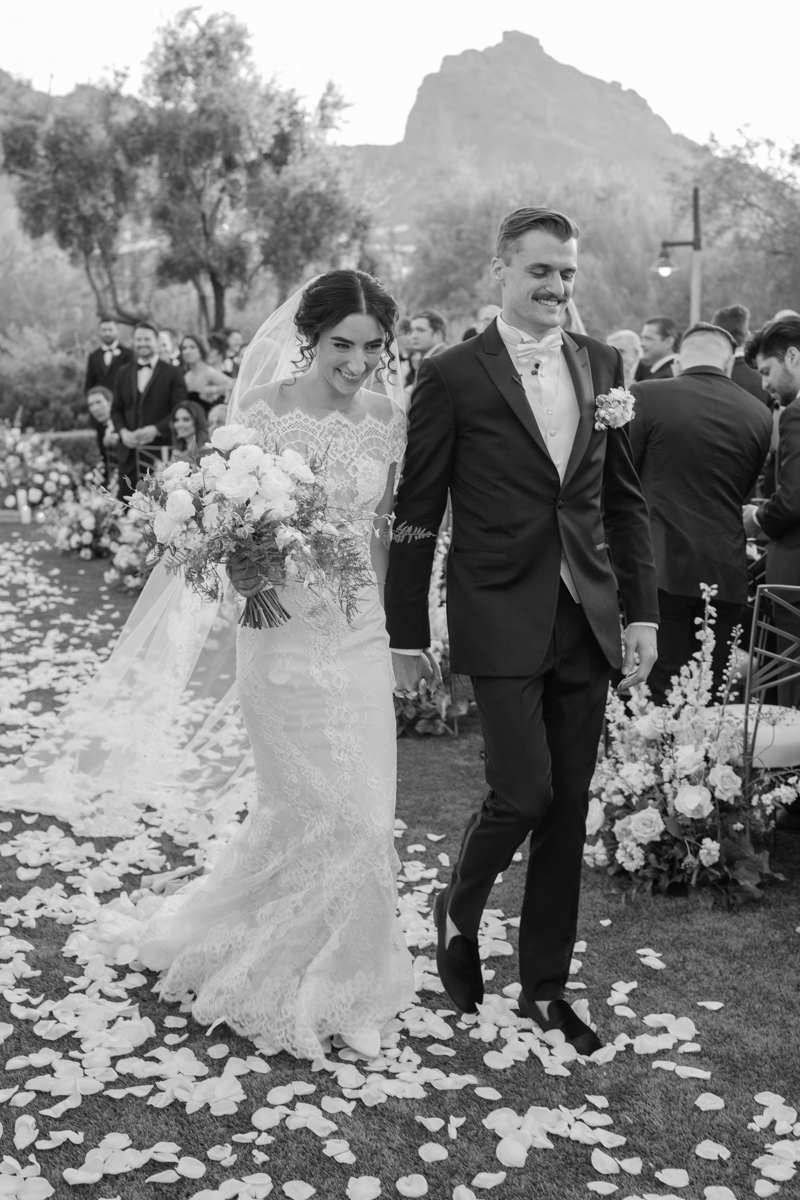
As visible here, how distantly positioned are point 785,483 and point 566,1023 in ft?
8.95

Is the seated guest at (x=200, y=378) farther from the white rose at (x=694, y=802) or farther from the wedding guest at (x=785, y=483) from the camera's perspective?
the white rose at (x=694, y=802)

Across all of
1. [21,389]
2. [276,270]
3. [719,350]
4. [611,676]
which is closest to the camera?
[611,676]

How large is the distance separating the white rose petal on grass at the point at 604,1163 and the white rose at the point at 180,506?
201cm

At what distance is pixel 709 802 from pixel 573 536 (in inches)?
67.2

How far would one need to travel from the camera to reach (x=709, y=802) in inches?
185

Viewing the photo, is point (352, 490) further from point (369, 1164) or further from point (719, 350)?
point (719, 350)

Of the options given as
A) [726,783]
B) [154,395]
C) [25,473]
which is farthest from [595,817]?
[25,473]

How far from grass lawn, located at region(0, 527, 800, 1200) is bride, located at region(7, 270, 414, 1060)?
0.51 feet

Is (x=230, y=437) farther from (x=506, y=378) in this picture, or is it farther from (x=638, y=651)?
(x=638, y=651)

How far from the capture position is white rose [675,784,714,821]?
4656mm

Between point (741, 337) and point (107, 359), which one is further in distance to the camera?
point (107, 359)

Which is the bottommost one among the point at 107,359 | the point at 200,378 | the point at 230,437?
the point at 230,437

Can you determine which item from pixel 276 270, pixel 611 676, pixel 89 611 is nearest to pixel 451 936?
pixel 611 676

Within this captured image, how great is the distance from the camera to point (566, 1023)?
12.1 ft
